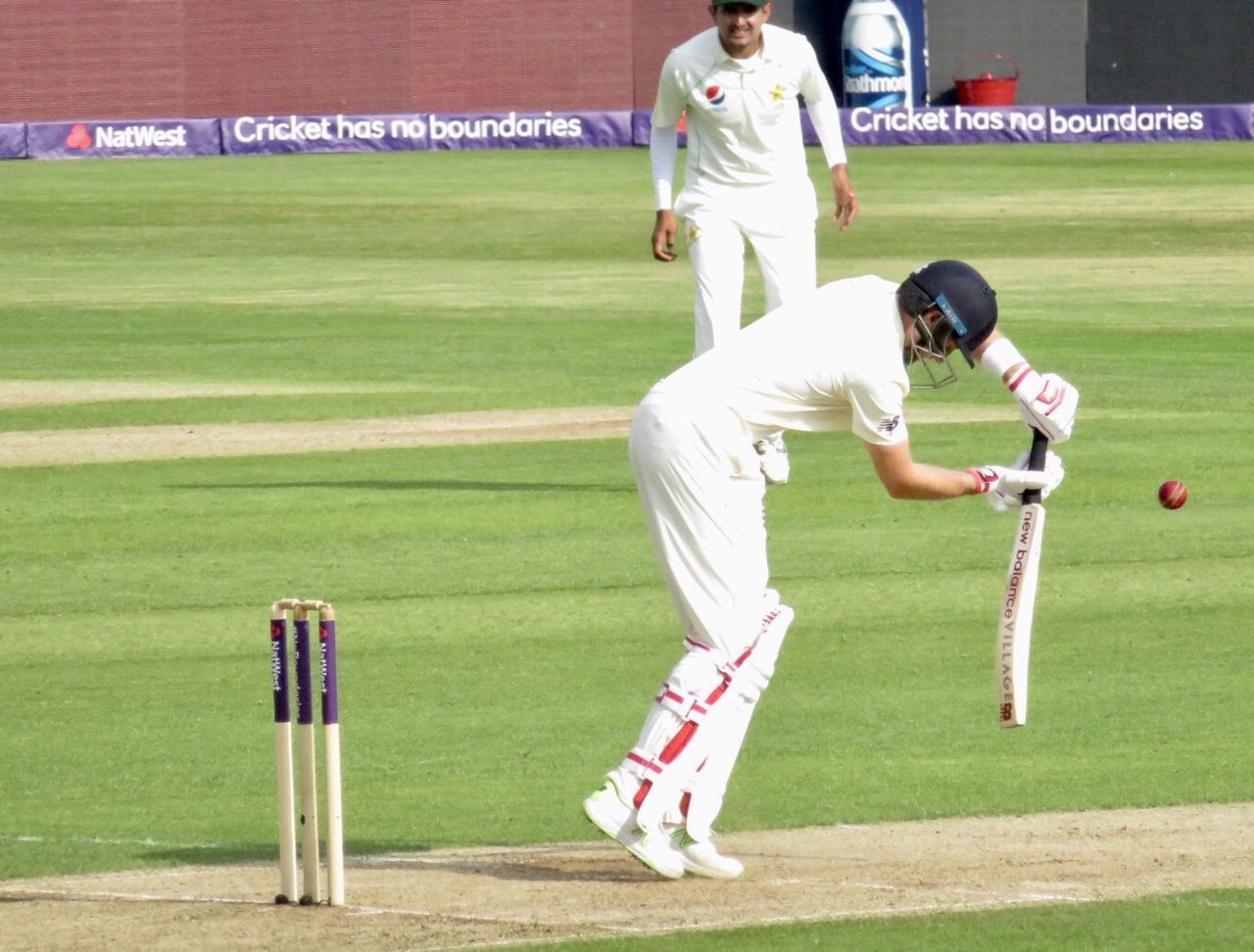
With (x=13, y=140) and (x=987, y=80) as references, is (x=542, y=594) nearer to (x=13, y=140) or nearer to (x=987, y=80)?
(x=13, y=140)

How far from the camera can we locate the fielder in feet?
38.6

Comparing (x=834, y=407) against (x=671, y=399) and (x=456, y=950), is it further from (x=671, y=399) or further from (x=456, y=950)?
(x=456, y=950)

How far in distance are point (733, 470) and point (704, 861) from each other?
1056mm

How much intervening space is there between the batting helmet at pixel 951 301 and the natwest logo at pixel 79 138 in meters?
36.2

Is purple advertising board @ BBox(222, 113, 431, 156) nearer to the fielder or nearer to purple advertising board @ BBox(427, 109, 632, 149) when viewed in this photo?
purple advertising board @ BBox(427, 109, 632, 149)

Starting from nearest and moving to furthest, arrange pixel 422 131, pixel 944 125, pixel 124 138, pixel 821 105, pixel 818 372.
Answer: pixel 818 372
pixel 821 105
pixel 124 138
pixel 422 131
pixel 944 125

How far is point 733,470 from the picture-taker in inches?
253

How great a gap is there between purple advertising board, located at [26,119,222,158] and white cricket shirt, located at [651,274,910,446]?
36.0m

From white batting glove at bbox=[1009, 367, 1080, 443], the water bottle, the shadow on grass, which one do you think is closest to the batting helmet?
white batting glove at bbox=[1009, 367, 1080, 443]

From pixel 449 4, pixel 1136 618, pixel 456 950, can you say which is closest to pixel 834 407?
pixel 456 950

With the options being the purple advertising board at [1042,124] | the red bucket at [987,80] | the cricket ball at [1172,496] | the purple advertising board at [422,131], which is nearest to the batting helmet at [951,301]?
the cricket ball at [1172,496]

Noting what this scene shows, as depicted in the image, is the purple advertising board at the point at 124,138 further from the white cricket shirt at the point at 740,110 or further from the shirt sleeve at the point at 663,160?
the white cricket shirt at the point at 740,110

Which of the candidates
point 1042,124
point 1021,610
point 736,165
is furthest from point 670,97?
point 1042,124

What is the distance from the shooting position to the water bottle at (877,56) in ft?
145
